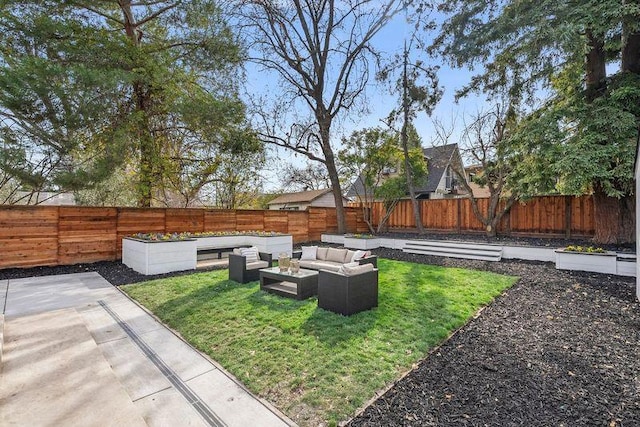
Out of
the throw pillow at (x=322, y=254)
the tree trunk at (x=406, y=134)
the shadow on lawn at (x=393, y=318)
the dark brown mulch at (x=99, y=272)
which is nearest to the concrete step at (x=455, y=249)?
the tree trunk at (x=406, y=134)

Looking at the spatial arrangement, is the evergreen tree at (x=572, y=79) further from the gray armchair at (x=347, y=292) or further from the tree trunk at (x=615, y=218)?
the gray armchair at (x=347, y=292)

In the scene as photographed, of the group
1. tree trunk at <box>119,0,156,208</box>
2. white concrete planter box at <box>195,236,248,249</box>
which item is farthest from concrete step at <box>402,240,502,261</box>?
tree trunk at <box>119,0,156,208</box>

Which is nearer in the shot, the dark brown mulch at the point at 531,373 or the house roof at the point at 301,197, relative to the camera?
the dark brown mulch at the point at 531,373

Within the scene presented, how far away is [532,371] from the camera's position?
3.03 metres

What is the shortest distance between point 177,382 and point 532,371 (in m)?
3.55

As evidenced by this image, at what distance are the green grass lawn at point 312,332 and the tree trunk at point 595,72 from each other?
6.47m

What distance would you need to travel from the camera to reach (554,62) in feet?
27.4

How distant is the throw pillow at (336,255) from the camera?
7207 mm

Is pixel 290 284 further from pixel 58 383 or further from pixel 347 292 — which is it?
pixel 58 383

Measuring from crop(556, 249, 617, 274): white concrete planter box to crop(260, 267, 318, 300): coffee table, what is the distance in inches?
250

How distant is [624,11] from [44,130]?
→ 13582 millimetres

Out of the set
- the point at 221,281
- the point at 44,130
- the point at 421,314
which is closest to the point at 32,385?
the point at 221,281

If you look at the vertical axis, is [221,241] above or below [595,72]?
below

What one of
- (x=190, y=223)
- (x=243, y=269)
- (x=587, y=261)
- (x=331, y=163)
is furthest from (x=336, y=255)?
(x=331, y=163)
